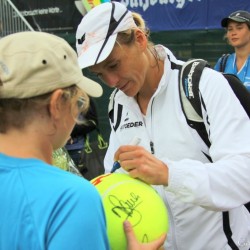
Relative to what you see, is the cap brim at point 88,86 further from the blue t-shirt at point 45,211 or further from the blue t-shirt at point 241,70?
the blue t-shirt at point 241,70

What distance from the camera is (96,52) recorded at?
186cm

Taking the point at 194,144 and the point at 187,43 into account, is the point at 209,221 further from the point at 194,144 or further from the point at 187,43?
the point at 187,43

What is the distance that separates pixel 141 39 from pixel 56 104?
943 mm

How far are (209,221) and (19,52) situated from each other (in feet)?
3.68

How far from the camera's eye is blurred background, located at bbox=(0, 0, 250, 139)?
678 centimetres

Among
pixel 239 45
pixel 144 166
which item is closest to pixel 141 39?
pixel 144 166

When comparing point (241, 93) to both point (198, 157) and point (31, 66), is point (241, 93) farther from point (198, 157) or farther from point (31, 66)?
point (31, 66)

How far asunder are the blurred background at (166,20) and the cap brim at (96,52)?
4.79 meters

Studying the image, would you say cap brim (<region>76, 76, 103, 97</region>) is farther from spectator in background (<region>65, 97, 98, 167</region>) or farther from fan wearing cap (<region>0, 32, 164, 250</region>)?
spectator in background (<region>65, 97, 98, 167</region>)

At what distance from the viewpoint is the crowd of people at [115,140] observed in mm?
1091

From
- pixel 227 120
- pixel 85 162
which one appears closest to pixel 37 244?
pixel 227 120

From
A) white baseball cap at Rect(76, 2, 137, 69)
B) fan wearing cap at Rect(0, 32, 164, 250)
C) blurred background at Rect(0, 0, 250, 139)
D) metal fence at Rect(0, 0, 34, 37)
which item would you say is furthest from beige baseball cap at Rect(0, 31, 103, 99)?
metal fence at Rect(0, 0, 34, 37)

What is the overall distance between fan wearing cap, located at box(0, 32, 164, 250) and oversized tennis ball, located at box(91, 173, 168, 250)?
0.33 meters

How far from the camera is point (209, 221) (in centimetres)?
188
